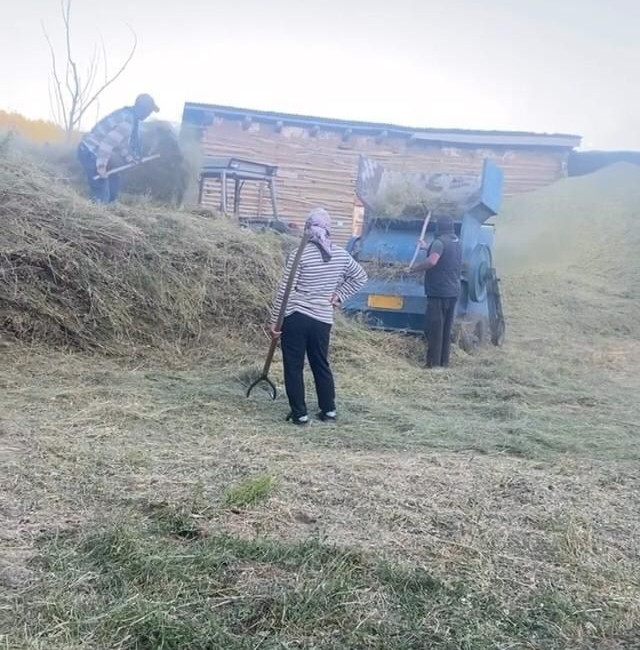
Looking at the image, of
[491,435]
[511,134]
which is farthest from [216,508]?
[511,134]

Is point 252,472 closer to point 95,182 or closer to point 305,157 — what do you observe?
point 95,182

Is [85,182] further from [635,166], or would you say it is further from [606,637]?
[635,166]

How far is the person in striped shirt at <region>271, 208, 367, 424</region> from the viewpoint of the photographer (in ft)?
18.6

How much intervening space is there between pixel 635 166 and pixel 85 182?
1916 centimetres

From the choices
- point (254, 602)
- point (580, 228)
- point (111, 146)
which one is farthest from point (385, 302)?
point (580, 228)

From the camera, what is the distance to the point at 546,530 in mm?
3621

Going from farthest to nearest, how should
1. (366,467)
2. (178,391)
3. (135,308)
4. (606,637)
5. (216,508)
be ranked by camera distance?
1. (135,308)
2. (178,391)
3. (366,467)
4. (216,508)
5. (606,637)

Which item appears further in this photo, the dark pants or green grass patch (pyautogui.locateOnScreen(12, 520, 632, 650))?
the dark pants

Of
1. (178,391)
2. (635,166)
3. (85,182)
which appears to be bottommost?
(178,391)

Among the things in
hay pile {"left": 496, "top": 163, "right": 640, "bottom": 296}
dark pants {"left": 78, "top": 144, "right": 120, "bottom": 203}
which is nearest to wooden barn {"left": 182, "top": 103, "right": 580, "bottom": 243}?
hay pile {"left": 496, "top": 163, "right": 640, "bottom": 296}

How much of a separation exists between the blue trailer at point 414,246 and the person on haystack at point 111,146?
3.06 meters

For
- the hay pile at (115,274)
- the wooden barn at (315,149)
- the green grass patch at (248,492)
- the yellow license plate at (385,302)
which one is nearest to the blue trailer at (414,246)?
the yellow license plate at (385,302)

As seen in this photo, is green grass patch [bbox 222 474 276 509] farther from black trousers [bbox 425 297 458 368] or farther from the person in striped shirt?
black trousers [bbox 425 297 458 368]

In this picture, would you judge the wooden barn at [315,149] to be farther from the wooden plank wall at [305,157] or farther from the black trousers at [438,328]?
the black trousers at [438,328]
